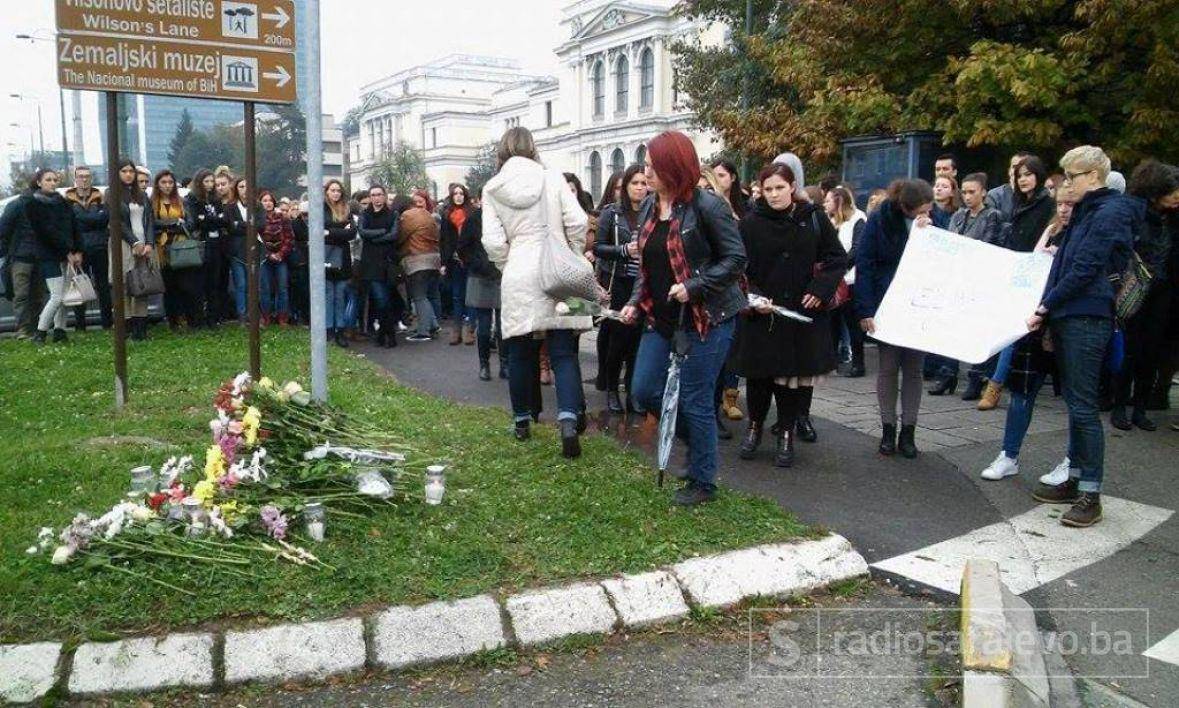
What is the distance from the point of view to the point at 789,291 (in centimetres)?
663

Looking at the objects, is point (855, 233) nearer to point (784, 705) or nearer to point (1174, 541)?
point (1174, 541)

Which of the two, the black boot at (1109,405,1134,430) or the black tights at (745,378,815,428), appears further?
the black boot at (1109,405,1134,430)

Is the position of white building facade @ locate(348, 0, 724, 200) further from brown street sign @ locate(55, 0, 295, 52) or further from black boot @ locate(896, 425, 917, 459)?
black boot @ locate(896, 425, 917, 459)

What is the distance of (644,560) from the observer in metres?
4.55

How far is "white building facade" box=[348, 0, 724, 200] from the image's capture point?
73.2 metres

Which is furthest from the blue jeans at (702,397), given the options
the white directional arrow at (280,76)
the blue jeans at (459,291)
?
the blue jeans at (459,291)

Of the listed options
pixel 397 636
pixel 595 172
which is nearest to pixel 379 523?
pixel 397 636

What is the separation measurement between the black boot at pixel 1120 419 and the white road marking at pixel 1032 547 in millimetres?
2274

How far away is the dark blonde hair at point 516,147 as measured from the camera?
6.56 metres

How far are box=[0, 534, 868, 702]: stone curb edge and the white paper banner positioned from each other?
2.63 metres

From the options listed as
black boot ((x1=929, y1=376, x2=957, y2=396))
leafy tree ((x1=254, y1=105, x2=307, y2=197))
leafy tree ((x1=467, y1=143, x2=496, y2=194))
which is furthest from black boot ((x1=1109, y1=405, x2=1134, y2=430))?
leafy tree ((x1=467, y1=143, x2=496, y2=194))

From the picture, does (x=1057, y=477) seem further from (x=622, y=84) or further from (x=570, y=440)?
(x=622, y=84)

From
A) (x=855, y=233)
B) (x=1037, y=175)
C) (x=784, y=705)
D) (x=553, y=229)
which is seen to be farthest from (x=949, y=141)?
(x=784, y=705)

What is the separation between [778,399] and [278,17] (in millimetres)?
4547
